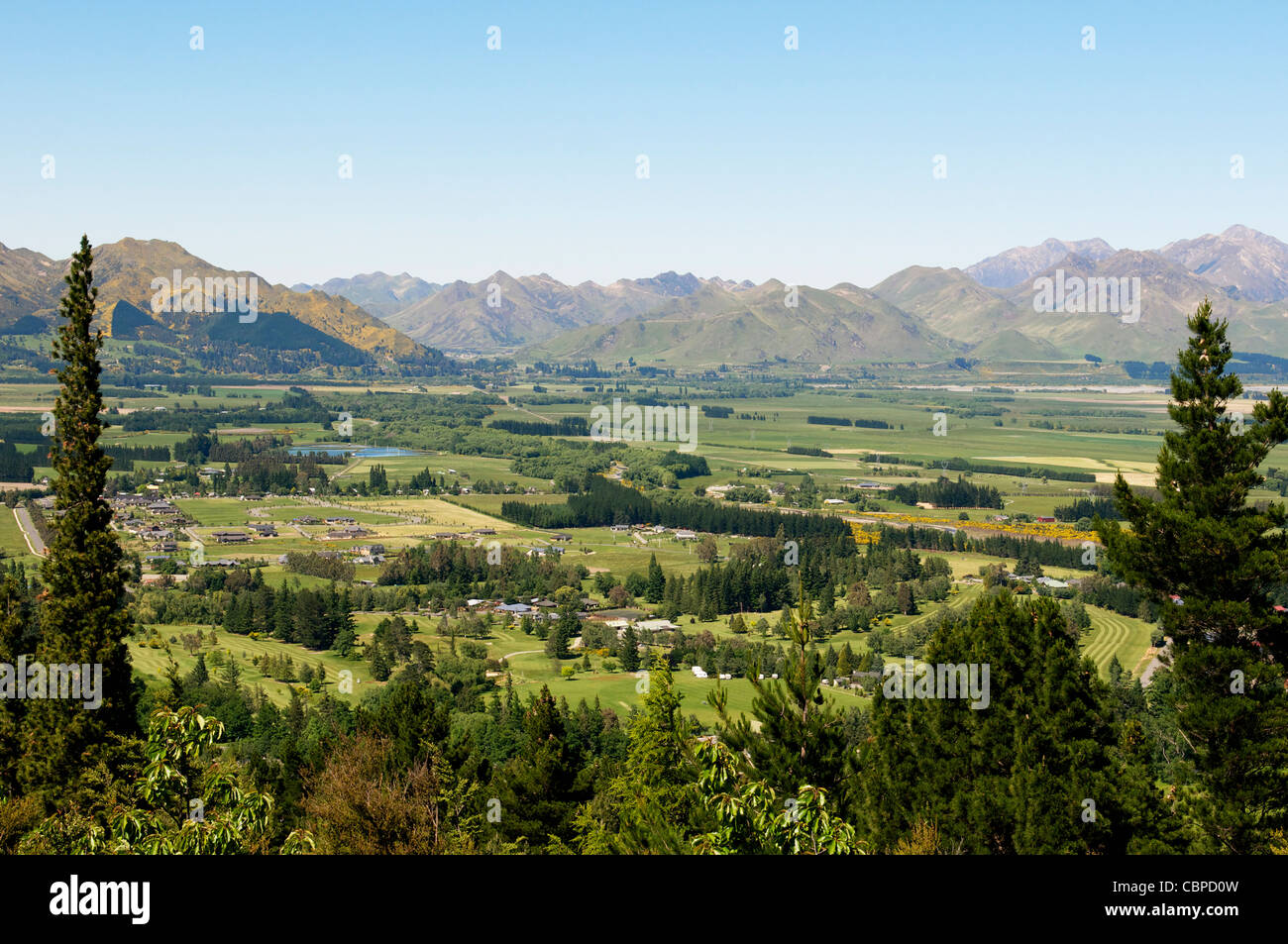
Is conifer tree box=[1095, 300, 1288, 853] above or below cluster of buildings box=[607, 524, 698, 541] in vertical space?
above

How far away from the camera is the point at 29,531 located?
113062 mm

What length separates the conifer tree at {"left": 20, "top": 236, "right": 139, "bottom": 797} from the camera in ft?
85.9

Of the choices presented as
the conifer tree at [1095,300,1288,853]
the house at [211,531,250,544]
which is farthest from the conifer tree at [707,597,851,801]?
the house at [211,531,250,544]

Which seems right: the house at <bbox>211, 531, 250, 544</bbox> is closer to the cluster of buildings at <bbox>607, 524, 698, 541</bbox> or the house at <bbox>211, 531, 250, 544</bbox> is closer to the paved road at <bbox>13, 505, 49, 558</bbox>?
the paved road at <bbox>13, 505, 49, 558</bbox>

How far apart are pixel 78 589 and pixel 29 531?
325 ft

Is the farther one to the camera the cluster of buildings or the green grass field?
the cluster of buildings

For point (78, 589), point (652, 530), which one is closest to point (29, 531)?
point (652, 530)

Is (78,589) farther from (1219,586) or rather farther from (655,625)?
(655,625)

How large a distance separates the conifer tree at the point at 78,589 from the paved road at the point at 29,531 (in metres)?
79.5

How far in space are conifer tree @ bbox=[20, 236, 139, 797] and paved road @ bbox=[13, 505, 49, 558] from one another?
261ft

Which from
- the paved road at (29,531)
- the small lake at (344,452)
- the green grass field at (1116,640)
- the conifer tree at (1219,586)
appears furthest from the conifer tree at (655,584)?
the small lake at (344,452)

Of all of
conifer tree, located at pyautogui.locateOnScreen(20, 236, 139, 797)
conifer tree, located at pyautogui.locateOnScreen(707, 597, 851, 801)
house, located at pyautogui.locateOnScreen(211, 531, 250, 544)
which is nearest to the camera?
conifer tree, located at pyautogui.locateOnScreen(20, 236, 139, 797)

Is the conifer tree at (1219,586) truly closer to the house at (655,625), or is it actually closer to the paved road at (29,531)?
the house at (655,625)
